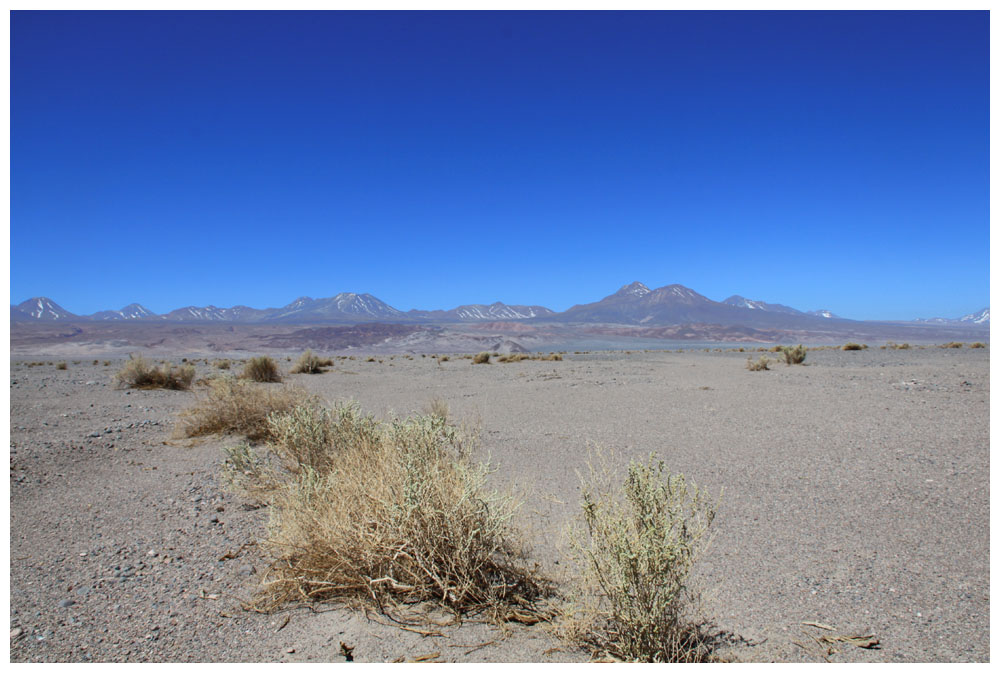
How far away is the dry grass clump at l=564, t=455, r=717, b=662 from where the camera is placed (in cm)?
228

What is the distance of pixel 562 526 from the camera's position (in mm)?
3701

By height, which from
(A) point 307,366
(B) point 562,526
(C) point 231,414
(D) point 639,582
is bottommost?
(A) point 307,366

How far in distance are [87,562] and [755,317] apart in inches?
7306

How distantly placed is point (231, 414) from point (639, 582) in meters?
6.54

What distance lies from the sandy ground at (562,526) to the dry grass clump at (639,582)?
19cm

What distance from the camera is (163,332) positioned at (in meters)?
84.9

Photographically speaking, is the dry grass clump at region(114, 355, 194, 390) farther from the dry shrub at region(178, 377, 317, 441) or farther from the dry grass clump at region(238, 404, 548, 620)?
the dry grass clump at region(238, 404, 548, 620)

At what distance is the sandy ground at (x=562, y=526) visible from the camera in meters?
2.57

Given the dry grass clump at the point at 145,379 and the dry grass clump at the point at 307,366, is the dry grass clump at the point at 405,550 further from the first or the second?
the dry grass clump at the point at 307,366

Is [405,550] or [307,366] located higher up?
[405,550]

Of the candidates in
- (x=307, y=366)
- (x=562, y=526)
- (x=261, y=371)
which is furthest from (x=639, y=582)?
(x=307, y=366)

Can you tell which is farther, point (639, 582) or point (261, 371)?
point (261, 371)

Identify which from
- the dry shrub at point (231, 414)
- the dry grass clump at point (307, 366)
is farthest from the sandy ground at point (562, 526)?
the dry grass clump at point (307, 366)

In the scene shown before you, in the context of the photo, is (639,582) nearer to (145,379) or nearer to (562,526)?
(562,526)
